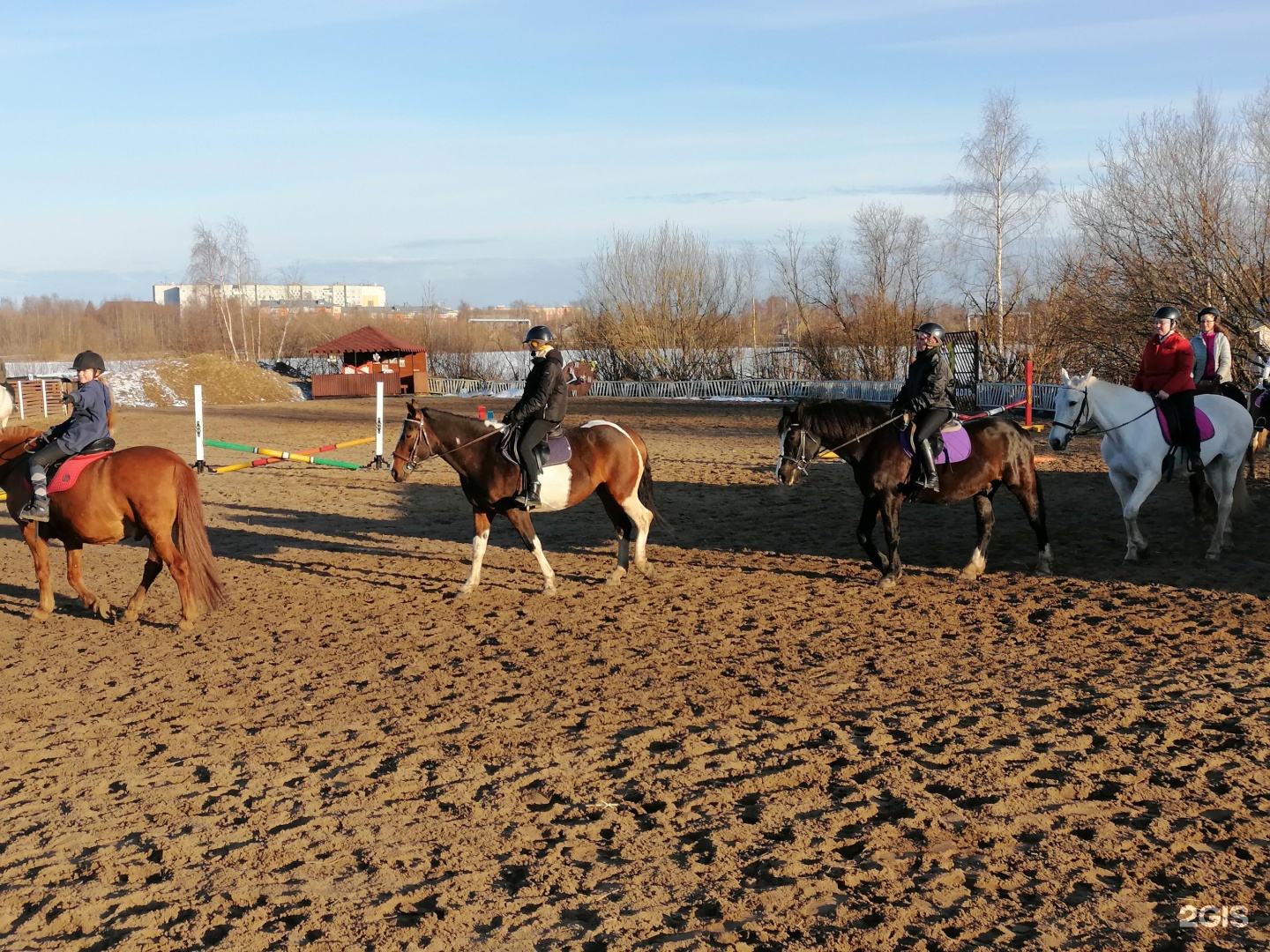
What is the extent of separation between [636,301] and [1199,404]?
33.8 metres

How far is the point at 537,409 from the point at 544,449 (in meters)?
0.37

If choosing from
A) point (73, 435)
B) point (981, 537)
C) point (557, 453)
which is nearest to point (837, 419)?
point (981, 537)

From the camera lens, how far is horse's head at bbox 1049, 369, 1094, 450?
32.6ft

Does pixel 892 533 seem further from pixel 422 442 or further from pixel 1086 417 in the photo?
pixel 422 442

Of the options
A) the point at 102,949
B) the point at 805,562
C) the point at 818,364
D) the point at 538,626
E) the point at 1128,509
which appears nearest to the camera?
the point at 102,949

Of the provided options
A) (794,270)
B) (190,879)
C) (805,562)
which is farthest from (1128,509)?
(794,270)

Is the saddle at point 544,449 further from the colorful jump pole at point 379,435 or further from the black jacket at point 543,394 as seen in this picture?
the colorful jump pole at point 379,435

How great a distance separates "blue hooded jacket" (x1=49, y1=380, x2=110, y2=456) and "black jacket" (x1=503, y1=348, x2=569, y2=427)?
10.8ft

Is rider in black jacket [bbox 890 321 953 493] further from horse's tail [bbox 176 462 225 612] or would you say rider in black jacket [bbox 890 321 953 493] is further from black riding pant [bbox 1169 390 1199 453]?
horse's tail [bbox 176 462 225 612]

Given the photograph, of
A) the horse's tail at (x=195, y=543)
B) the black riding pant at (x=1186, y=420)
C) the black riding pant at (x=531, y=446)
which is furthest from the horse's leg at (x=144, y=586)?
the black riding pant at (x=1186, y=420)

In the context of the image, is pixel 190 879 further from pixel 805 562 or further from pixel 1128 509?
pixel 1128 509

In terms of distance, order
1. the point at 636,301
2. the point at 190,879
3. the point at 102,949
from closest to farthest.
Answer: the point at 102,949 < the point at 190,879 < the point at 636,301

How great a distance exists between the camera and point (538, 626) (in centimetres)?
827

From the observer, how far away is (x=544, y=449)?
30.8 ft
